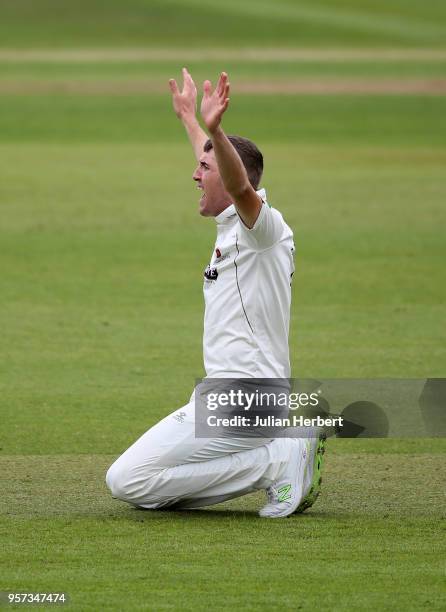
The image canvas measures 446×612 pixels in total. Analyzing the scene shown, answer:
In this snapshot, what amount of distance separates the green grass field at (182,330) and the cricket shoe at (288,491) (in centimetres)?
8

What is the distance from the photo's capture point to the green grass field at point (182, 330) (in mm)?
5352

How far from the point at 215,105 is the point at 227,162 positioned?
26 cm

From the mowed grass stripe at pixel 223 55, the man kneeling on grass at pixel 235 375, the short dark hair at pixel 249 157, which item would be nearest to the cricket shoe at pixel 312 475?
the man kneeling on grass at pixel 235 375

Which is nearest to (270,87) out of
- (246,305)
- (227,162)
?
(246,305)

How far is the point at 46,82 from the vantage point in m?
42.5

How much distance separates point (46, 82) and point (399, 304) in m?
30.9

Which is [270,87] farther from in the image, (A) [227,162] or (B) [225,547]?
(B) [225,547]

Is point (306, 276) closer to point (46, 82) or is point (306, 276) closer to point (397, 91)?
point (397, 91)

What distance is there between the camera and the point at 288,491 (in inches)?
245

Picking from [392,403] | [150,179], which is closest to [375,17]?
[150,179]

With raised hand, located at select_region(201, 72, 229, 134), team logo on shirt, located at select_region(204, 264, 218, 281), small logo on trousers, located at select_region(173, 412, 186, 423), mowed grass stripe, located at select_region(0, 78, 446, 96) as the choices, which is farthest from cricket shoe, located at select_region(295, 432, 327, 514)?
mowed grass stripe, located at select_region(0, 78, 446, 96)

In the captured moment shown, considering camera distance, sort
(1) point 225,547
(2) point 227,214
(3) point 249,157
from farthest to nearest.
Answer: (2) point 227,214 → (3) point 249,157 → (1) point 225,547

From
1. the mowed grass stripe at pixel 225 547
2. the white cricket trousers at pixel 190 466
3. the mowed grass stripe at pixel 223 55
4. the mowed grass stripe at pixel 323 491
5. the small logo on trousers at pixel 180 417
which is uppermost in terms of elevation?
the mowed grass stripe at pixel 223 55

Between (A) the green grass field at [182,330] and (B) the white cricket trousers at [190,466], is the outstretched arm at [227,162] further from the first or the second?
(A) the green grass field at [182,330]
